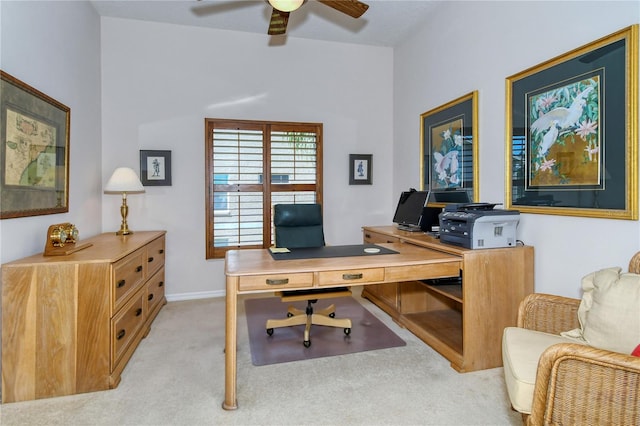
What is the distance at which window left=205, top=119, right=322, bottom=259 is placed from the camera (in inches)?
158

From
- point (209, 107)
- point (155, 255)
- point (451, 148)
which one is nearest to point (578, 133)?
point (451, 148)

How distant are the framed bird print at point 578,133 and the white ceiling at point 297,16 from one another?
1.66 metres

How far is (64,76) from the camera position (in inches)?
113

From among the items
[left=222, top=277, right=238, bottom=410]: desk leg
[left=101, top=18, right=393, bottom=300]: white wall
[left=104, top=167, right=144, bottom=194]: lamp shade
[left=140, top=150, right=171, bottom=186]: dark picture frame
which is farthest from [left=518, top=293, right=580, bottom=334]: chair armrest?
[left=140, top=150, right=171, bottom=186]: dark picture frame

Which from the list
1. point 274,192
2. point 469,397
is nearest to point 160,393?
point 469,397

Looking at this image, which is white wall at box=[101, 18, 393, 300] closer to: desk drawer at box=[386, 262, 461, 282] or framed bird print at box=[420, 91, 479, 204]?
framed bird print at box=[420, 91, 479, 204]

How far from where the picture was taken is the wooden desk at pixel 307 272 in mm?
1954

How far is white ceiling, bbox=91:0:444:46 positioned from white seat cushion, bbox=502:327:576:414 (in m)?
3.26

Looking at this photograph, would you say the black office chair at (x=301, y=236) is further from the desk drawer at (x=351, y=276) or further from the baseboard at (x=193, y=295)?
the baseboard at (x=193, y=295)

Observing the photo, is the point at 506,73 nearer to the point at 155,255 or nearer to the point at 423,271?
the point at 423,271

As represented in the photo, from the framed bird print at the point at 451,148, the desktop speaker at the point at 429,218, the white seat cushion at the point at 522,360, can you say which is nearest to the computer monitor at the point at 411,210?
the desktop speaker at the point at 429,218

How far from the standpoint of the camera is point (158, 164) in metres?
3.84

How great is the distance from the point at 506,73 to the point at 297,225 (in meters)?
2.15

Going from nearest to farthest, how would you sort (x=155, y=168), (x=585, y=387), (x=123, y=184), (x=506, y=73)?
(x=585, y=387), (x=506, y=73), (x=123, y=184), (x=155, y=168)
